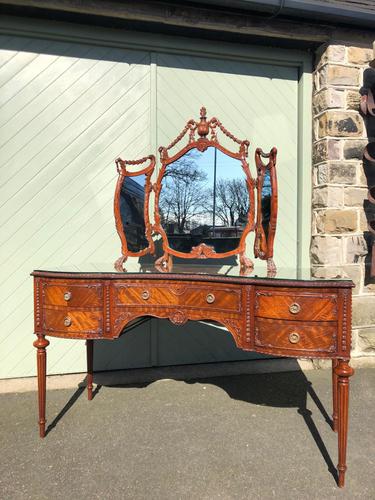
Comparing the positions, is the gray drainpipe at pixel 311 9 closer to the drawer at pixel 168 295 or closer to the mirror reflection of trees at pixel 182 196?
the mirror reflection of trees at pixel 182 196

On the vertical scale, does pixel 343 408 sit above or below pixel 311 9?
below

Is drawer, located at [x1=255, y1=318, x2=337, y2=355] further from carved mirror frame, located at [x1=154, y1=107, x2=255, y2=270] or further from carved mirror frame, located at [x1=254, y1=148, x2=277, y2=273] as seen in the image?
carved mirror frame, located at [x1=154, y1=107, x2=255, y2=270]

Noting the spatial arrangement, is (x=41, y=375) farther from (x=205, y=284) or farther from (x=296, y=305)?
(x=296, y=305)

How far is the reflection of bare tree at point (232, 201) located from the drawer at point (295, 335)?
1.11 metres

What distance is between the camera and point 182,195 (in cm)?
298

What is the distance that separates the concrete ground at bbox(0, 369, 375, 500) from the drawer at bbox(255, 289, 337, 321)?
89 cm

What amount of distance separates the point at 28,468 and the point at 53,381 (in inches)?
45.4

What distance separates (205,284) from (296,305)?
1.84ft

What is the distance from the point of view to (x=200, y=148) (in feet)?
9.46

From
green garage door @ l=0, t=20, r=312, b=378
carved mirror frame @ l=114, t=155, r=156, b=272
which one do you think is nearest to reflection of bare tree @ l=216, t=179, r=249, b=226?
carved mirror frame @ l=114, t=155, r=156, b=272

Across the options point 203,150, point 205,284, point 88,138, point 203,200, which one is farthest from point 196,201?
point 88,138

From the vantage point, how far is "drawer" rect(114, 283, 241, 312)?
2154 mm

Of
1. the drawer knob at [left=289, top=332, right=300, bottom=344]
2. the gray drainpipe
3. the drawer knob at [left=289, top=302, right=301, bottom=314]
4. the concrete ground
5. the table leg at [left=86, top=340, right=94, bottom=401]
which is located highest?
→ the gray drainpipe

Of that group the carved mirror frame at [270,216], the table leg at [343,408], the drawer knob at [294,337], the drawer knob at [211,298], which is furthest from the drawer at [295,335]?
the carved mirror frame at [270,216]
